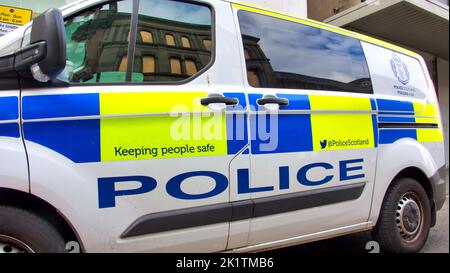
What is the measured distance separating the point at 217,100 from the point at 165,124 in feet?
1.17

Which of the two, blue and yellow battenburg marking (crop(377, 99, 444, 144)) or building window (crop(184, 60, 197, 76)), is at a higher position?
building window (crop(184, 60, 197, 76))

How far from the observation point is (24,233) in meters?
2.01

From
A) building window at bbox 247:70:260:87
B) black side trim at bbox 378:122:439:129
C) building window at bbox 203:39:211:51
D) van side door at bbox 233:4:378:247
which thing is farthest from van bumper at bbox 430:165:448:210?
building window at bbox 203:39:211:51

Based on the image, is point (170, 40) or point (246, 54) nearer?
point (170, 40)

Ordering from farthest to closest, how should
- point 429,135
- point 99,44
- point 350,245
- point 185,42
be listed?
point 350,245, point 429,135, point 185,42, point 99,44

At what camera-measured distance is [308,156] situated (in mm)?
2773

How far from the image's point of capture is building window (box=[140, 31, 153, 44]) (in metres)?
2.36

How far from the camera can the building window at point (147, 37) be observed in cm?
236

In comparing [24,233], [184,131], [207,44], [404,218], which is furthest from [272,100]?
[404,218]

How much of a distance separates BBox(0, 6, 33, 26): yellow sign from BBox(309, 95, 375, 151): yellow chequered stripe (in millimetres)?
3081

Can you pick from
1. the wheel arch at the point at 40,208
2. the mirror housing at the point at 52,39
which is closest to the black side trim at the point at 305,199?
the wheel arch at the point at 40,208

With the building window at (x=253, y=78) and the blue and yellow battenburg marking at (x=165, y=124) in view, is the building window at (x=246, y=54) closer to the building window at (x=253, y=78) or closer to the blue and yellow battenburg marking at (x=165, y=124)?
the building window at (x=253, y=78)

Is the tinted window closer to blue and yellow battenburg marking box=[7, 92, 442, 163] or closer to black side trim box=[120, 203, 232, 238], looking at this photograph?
blue and yellow battenburg marking box=[7, 92, 442, 163]

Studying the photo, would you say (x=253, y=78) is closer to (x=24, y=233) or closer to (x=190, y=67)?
(x=190, y=67)
